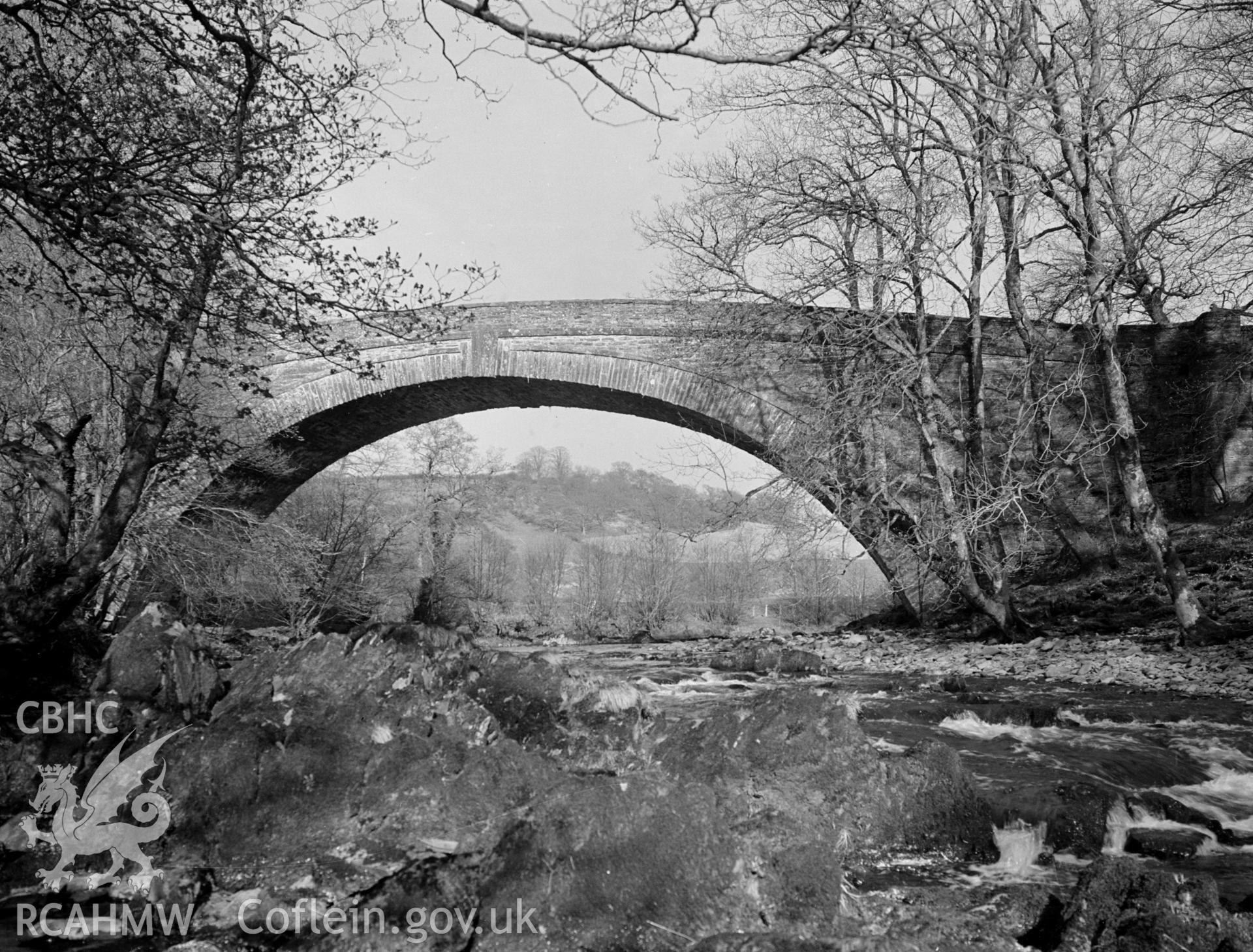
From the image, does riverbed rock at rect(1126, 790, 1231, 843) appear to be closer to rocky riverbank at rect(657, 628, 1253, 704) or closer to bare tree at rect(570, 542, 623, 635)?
rocky riverbank at rect(657, 628, 1253, 704)

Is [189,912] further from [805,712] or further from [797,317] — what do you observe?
[797,317]

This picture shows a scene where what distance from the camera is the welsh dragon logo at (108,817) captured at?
10.3 feet

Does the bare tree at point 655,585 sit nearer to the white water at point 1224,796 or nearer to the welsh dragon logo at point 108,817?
the white water at point 1224,796

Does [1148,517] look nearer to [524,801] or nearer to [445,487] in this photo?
[524,801]

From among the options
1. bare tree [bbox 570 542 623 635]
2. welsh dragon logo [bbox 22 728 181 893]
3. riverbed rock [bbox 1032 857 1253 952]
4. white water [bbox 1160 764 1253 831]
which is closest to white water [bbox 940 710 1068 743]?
white water [bbox 1160 764 1253 831]

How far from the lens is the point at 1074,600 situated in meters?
10.1

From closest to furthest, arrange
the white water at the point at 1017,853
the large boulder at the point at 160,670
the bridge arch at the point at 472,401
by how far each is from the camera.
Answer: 1. the white water at the point at 1017,853
2. the large boulder at the point at 160,670
3. the bridge arch at the point at 472,401

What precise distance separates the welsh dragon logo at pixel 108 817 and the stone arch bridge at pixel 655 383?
308 inches

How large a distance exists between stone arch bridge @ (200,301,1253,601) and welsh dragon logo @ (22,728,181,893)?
7830 mm

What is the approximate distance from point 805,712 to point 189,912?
2716 millimetres

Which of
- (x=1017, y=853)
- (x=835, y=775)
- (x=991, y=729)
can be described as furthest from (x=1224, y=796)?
(x=835, y=775)

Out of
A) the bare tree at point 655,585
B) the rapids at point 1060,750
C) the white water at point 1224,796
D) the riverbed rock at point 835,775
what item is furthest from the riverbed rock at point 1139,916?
the bare tree at point 655,585

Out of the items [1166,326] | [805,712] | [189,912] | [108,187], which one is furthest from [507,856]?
[1166,326]

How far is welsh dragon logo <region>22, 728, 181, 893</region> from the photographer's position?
3152 millimetres
